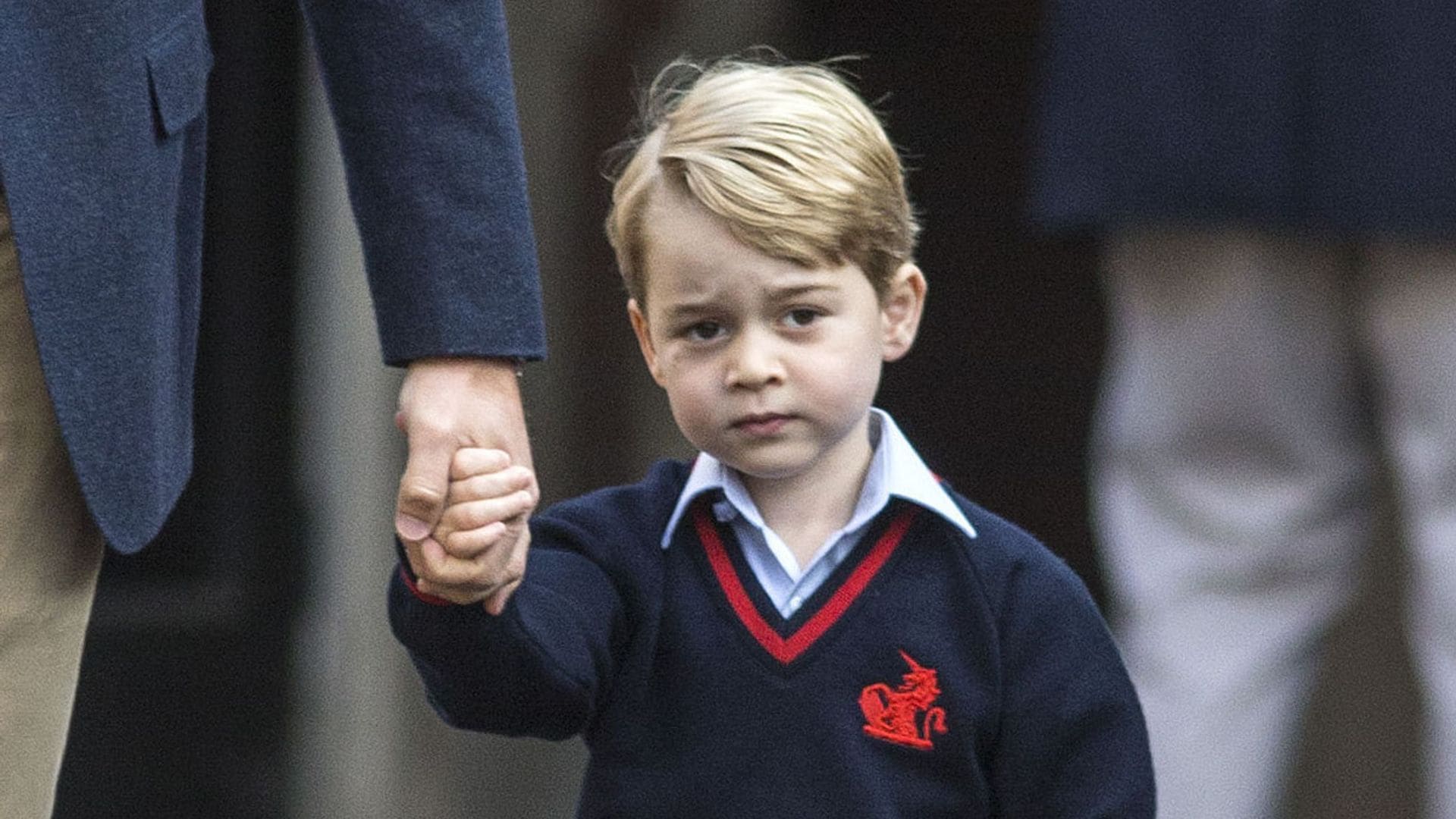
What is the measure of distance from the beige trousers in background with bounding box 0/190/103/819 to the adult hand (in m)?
0.29

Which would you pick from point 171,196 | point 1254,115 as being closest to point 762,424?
point 171,196

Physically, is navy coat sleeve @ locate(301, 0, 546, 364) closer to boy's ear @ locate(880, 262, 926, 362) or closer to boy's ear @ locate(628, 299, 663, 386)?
boy's ear @ locate(628, 299, 663, 386)

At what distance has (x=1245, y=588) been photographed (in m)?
3.70

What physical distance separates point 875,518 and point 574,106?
292 centimetres

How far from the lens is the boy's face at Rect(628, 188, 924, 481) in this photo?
2.42 meters

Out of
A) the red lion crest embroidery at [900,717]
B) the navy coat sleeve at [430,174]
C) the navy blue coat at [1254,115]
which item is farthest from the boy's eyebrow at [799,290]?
the navy blue coat at [1254,115]

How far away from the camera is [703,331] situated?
97.0 inches

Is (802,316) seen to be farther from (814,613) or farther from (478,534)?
(478,534)

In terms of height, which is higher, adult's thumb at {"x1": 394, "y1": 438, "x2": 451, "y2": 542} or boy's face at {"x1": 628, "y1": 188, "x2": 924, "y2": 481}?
boy's face at {"x1": 628, "y1": 188, "x2": 924, "y2": 481}

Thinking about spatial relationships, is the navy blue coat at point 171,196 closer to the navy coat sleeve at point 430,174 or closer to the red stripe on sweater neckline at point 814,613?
the navy coat sleeve at point 430,174

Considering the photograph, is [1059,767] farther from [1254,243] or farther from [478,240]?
[1254,243]

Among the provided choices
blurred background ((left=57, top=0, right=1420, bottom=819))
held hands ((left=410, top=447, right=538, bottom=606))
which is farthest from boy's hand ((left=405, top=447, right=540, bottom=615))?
blurred background ((left=57, top=0, right=1420, bottom=819))

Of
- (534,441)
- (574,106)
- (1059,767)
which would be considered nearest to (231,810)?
(534,441)

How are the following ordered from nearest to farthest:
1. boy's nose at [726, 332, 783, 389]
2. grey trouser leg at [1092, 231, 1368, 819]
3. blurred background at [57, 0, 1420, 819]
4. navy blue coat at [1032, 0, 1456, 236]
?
boy's nose at [726, 332, 783, 389]
navy blue coat at [1032, 0, 1456, 236]
grey trouser leg at [1092, 231, 1368, 819]
blurred background at [57, 0, 1420, 819]
